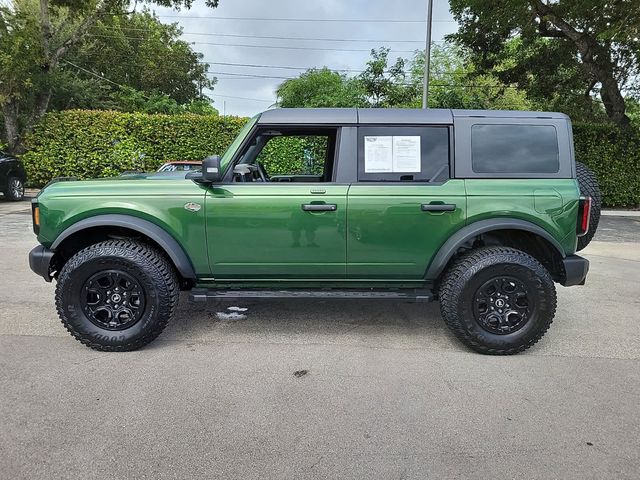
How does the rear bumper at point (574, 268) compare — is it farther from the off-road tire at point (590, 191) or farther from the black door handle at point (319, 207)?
the black door handle at point (319, 207)

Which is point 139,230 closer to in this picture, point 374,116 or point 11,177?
point 374,116

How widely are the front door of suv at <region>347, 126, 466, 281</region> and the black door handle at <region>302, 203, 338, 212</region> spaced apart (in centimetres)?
13

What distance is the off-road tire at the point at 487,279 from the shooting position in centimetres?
367

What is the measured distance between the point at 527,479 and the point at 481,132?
2543 mm

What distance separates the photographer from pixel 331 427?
9.00 ft

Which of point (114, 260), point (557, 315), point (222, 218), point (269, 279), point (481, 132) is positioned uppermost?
point (481, 132)

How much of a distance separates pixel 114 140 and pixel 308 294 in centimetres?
1216

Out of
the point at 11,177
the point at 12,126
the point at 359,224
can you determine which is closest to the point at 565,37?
the point at 359,224

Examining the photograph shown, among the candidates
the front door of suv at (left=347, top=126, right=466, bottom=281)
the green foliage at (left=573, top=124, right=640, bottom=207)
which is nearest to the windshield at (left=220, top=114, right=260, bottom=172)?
the front door of suv at (left=347, top=126, right=466, bottom=281)

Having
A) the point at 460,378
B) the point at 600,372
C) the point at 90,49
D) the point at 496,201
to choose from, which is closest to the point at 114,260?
the point at 460,378

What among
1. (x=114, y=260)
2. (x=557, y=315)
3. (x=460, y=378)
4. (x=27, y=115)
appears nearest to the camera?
(x=460, y=378)

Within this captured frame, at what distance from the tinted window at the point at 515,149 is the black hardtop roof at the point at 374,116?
5.1 inches

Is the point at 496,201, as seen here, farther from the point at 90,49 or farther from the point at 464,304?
the point at 90,49

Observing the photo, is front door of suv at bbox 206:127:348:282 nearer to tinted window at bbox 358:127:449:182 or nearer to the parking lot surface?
tinted window at bbox 358:127:449:182
